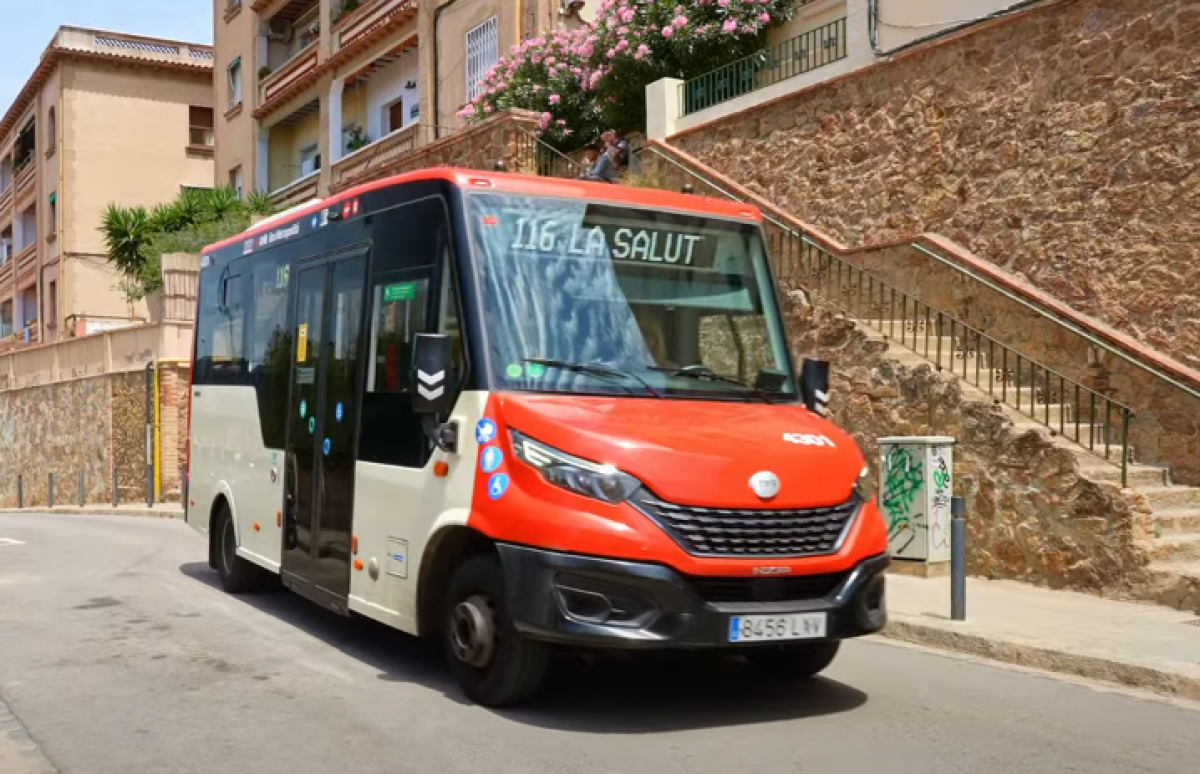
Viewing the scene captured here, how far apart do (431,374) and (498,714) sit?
1697mm

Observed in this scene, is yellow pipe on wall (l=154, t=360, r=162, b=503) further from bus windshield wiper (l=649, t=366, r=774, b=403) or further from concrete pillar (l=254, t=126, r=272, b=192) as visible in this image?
bus windshield wiper (l=649, t=366, r=774, b=403)

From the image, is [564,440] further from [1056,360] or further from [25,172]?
[25,172]

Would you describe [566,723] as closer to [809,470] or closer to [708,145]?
[809,470]

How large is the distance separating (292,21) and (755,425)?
116ft

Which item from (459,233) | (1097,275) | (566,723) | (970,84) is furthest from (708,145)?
(566,723)

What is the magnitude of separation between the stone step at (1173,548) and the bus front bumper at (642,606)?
194 inches

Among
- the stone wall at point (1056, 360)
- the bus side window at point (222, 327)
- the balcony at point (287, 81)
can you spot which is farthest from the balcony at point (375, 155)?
the bus side window at point (222, 327)

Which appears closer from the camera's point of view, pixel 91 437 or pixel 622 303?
pixel 622 303

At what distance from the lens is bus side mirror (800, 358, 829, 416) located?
279 inches

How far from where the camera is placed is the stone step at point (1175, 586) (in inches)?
357

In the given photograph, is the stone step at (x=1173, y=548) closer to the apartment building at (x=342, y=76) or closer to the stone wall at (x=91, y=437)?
the apartment building at (x=342, y=76)

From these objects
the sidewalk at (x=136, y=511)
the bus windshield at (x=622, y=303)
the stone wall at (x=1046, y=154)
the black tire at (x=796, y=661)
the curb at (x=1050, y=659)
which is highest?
the stone wall at (x=1046, y=154)

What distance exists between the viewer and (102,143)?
45531 mm

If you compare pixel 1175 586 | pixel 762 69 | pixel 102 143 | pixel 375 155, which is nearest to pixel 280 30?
pixel 375 155
